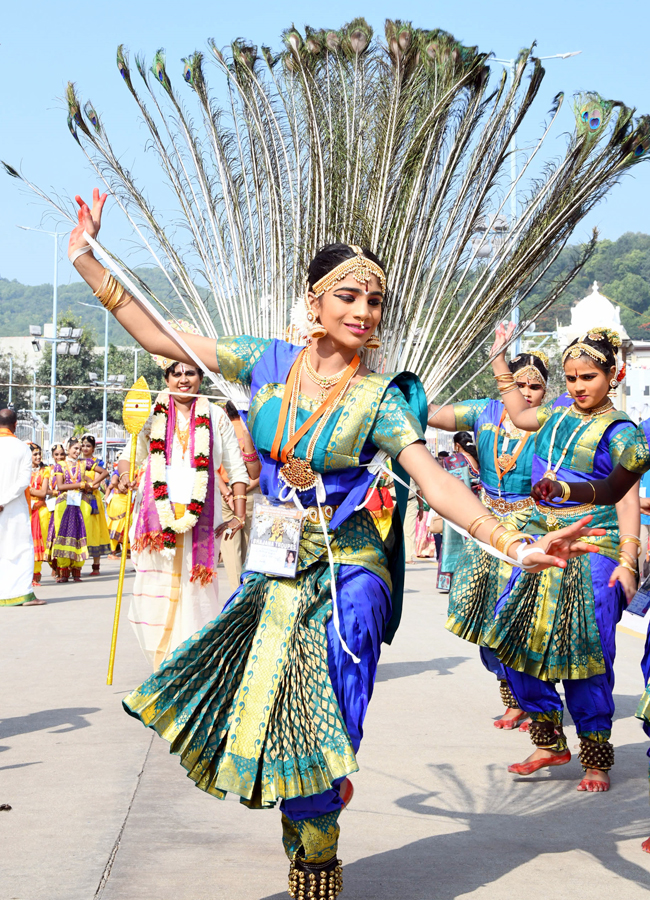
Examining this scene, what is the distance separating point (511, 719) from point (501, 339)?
7.37 feet

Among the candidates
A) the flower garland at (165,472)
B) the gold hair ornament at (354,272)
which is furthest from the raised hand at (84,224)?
the flower garland at (165,472)

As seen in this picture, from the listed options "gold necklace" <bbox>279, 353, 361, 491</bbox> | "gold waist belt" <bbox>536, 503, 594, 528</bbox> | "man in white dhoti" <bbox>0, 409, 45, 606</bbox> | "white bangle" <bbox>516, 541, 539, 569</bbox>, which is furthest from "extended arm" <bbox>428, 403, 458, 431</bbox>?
"man in white dhoti" <bbox>0, 409, 45, 606</bbox>

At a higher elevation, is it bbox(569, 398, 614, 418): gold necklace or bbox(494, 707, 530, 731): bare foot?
→ bbox(569, 398, 614, 418): gold necklace

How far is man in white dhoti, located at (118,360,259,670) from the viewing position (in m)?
7.07

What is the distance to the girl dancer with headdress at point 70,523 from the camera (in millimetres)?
15938

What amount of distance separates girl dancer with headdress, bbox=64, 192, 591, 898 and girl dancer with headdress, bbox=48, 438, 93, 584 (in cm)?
1258

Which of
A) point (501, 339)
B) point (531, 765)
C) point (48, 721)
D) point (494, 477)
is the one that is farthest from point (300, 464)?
point (48, 721)

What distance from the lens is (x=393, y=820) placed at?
15.4ft

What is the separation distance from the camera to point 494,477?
6.60 m

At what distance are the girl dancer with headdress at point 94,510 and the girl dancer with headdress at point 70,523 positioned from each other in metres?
0.24

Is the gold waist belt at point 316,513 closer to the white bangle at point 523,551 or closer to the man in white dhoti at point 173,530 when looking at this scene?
the white bangle at point 523,551

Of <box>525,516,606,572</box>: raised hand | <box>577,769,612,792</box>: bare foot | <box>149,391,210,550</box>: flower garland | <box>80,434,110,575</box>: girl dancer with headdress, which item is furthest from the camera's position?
<box>80,434,110,575</box>: girl dancer with headdress

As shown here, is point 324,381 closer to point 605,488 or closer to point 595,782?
point 605,488

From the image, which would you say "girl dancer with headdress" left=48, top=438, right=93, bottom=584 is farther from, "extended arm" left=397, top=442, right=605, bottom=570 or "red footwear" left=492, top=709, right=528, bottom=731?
"extended arm" left=397, top=442, right=605, bottom=570
